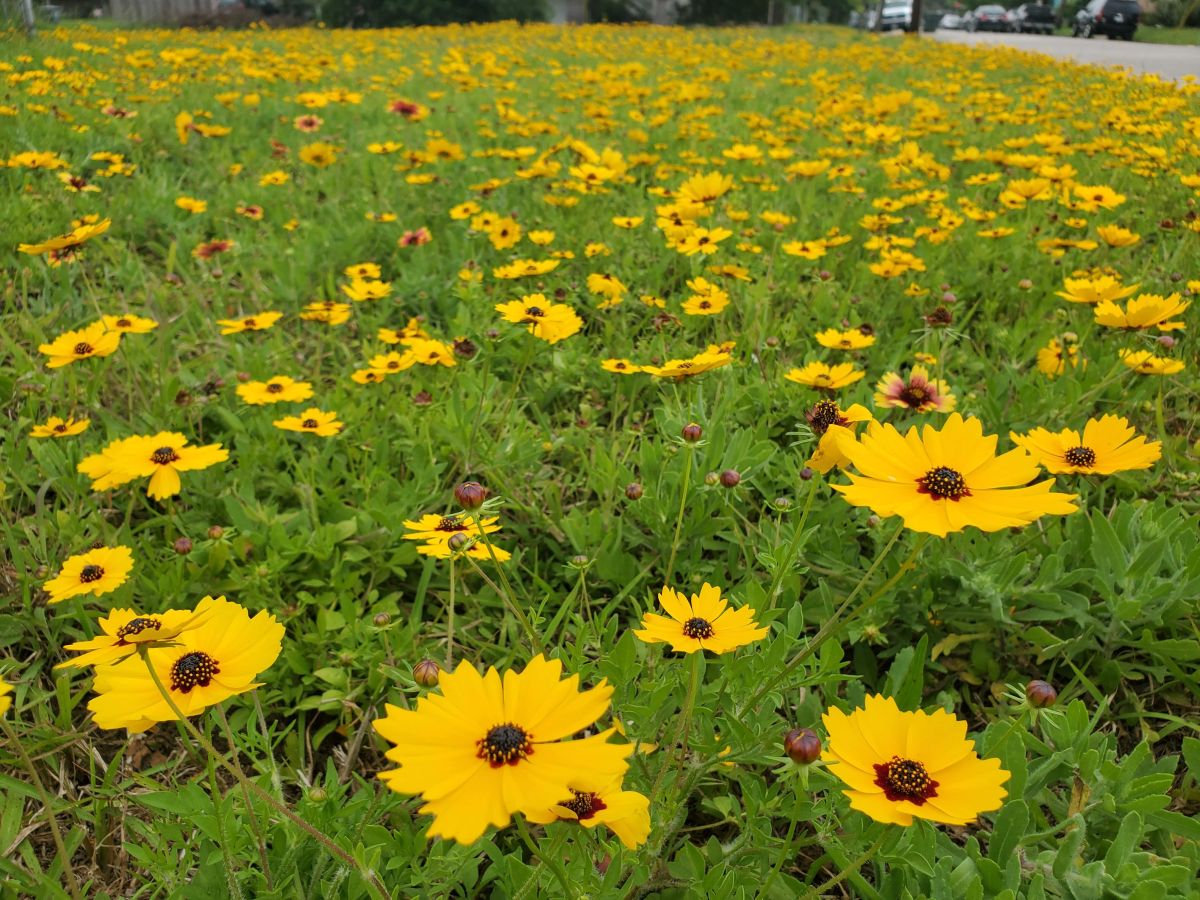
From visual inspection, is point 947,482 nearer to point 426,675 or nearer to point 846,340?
point 426,675

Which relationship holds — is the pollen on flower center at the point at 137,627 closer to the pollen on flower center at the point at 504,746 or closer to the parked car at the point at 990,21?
the pollen on flower center at the point at 504,746

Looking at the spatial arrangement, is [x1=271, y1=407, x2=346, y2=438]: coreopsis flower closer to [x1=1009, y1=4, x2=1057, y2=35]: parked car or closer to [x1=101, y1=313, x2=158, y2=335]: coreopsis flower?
[x1=101, y1=313, x2=158, y2=335]: coreopsis flower

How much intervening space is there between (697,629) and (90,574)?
105 cm

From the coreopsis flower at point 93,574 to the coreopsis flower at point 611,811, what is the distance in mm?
911

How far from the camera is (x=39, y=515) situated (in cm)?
175

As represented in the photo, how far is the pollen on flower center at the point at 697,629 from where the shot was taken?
989 millimetres

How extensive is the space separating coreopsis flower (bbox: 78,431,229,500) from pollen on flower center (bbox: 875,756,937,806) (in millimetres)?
1344

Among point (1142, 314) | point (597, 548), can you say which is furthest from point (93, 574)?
point (1142, 314)

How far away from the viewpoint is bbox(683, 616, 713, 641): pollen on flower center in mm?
989

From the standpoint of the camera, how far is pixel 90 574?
1.37 metres

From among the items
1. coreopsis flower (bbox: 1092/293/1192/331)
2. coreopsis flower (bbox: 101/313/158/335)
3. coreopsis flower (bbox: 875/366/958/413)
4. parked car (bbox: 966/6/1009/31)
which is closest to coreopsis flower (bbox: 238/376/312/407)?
coreopsis flower (bbox: 101/313/158/335)

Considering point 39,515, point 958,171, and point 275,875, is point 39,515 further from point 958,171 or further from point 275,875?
point 958,171

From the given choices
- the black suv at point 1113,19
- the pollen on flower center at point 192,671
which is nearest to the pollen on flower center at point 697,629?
the pollen on flower center at point 192,671

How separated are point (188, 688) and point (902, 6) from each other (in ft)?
139
